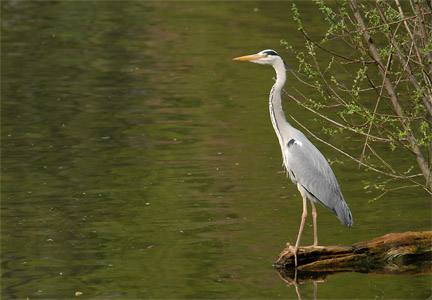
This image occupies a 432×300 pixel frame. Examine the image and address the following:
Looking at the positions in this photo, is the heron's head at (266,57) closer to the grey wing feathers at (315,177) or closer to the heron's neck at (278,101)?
the heron's neck at (278,101)

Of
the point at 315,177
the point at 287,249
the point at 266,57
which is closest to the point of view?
the point at 287,249

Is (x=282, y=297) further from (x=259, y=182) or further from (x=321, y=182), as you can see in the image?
(x=259, y=182)

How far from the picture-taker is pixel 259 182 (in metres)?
10.8

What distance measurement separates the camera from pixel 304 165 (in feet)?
26.9

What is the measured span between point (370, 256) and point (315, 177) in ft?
3.01

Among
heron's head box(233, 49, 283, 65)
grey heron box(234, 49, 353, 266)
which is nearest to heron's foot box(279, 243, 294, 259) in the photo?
grey heron box(234, 49, 353, 266)

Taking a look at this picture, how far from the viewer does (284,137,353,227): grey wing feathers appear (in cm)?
812

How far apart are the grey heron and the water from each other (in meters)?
0.60

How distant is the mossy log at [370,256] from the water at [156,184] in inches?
7.9

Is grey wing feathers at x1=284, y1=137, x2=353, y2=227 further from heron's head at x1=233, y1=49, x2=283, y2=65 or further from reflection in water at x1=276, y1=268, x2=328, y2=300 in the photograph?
heron's head at x1=233, y1=49, x2=283, y2=65

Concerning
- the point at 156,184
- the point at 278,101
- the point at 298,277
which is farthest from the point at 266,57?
the point at 156,184

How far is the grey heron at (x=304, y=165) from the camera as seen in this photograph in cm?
814

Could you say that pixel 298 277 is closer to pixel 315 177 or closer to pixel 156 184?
pixel 315 177

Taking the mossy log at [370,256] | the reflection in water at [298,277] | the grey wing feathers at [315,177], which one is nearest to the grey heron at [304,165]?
the grey wing feathers at [315,177]
